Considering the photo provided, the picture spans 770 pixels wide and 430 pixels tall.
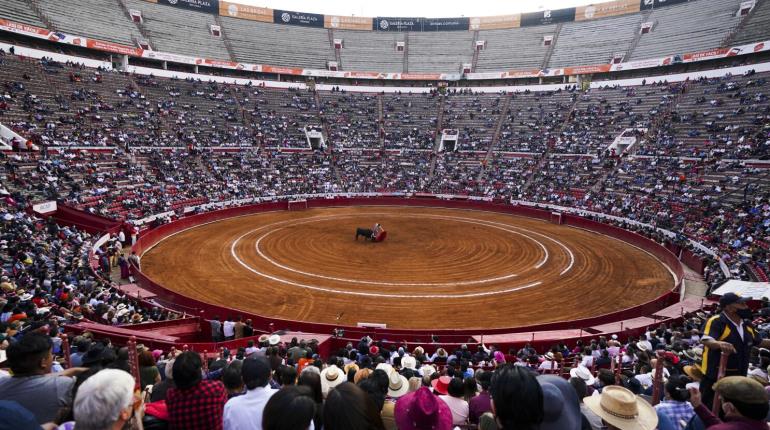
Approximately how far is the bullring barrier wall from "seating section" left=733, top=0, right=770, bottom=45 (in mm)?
35159

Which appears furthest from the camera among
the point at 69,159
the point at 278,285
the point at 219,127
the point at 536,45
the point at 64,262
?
the point at 536,45

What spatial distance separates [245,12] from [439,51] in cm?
3743

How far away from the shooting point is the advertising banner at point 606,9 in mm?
71181

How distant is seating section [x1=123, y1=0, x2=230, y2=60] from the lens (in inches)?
2589

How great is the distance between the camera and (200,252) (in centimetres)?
2894

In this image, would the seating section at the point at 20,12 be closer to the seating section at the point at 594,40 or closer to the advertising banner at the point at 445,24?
the advertising banner at the point at 445,24

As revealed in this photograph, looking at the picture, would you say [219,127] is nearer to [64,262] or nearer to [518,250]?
[64,262]

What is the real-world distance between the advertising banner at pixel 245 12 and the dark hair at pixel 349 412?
89058mm

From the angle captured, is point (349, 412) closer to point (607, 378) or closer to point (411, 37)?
point (607, 378)

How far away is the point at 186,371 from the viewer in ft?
13.7

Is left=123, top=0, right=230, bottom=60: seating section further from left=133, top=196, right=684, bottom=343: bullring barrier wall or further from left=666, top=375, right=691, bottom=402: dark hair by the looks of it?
left=666, top=375, right=691, bottom=402: dark hair

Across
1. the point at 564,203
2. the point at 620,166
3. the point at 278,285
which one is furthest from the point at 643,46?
the point at 278,285

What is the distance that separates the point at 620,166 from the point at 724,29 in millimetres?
29049

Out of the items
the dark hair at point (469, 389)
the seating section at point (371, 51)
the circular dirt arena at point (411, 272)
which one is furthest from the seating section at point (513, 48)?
the dark hair at point (469, 389)
